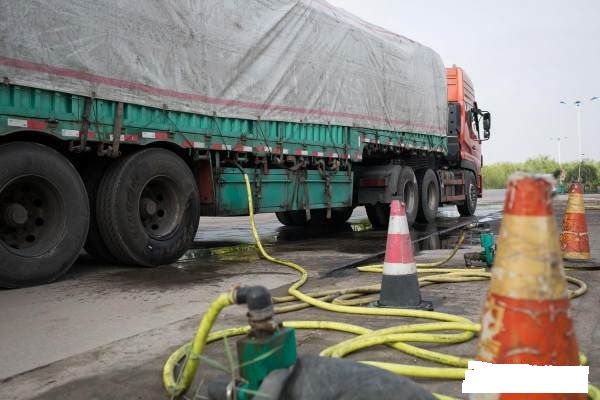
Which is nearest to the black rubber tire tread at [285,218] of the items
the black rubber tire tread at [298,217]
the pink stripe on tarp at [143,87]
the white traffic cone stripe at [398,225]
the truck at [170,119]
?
the black rubber tire tread at [298,217]

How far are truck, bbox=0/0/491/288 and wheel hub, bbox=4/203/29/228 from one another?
0.06ft

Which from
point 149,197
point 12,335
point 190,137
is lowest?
point 12,335

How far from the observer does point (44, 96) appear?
212 inches

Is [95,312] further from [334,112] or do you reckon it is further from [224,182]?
[334,112]

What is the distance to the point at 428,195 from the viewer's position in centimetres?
1352

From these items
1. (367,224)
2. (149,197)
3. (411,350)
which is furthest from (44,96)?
(367,224)

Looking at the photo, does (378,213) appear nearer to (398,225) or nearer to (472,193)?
(472,193)

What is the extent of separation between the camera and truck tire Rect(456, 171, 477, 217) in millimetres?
16406

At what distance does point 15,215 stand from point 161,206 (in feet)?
6.09

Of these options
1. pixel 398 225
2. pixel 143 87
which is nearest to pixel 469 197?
pixel 143 87

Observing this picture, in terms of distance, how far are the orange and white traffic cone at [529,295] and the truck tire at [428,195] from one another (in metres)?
11.5

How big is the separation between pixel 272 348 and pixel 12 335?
273 centimetres

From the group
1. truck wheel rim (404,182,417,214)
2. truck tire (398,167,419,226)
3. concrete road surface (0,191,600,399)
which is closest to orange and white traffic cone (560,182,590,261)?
concrete road surface (0,191,600,399)

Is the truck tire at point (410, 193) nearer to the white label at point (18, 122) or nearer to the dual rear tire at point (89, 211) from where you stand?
the dual rear tire at point (89, 211)
